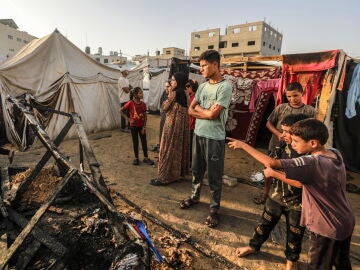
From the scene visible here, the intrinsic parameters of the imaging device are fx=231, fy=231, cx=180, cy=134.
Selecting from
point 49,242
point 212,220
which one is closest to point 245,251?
point 212,220

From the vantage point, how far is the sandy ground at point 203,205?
272 cm

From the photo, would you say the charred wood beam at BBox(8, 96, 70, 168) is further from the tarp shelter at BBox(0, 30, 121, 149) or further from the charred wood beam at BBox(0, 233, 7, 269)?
the tarp shelter at BBox(0, 30, 121, 149)

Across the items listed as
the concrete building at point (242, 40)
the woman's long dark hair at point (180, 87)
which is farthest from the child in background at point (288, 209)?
the concrete building at point (242, 40)

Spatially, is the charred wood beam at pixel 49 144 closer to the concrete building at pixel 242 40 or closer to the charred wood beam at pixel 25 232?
the charred wood beam at pixel 25 232

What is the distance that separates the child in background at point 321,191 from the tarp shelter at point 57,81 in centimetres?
672

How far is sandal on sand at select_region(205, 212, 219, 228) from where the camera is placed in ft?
10.6

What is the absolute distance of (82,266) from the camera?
7.73 ft

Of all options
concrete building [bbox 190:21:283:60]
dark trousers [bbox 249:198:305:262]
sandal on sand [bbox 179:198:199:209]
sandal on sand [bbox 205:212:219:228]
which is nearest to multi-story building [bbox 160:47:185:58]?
concrete building [bbox 190:21:283:60]

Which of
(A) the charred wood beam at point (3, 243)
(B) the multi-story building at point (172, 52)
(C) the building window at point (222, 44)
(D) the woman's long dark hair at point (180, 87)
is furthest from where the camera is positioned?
(B) the multi-story building at point (172, 52)

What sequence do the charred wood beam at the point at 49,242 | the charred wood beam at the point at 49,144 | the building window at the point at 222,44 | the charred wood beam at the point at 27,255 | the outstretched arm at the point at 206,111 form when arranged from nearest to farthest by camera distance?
the charred wood beam at the point at 49,144 < the charred wood beam at the point at 27,255 < the charred wood beam at the point at 49,242 < the outstretched arm at the point at 206,111 < the building window at the point at 222,44

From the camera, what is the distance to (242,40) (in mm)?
48094

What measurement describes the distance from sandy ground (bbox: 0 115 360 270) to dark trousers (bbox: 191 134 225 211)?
1.37 ft

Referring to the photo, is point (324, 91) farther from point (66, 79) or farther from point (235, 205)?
point (66, 79)

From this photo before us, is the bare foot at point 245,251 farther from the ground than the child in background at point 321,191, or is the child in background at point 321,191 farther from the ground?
the child in background at point 321,191
